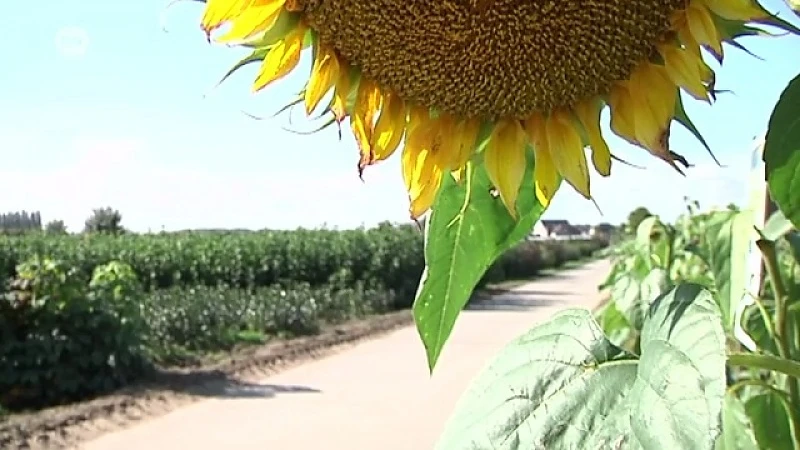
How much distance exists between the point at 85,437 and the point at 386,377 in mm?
3707

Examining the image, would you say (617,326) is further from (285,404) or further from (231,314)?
(231,314)

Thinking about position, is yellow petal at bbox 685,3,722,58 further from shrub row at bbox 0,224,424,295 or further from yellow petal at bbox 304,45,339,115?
shrub row at bbox 0,224,424,295

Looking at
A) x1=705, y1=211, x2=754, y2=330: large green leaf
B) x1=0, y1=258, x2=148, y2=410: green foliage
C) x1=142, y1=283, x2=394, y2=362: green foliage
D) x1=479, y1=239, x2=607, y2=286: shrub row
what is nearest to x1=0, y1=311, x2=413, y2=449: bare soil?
x1=0, y1=258, x2=148, y2=410: green foliage

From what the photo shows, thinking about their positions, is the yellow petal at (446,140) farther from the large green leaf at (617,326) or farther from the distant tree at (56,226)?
the distant tree at (56,226)

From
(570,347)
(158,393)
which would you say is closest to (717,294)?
(570,347)

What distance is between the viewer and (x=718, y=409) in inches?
23.9

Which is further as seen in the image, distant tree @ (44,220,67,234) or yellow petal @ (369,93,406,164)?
distant tree @ (44,220,67,234)

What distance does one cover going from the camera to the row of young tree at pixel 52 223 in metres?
30.9

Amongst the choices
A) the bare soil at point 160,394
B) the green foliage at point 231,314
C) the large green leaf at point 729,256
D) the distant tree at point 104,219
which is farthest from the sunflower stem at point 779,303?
the distant tree at point 104,219

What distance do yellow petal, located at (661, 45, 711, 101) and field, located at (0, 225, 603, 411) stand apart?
908 centimetres

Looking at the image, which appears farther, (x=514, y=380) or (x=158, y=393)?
(x=158, y=393)

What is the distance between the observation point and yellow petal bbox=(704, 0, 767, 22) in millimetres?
733

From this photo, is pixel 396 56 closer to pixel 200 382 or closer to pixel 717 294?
pixel 717 294

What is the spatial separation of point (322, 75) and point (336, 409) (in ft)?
27.2
